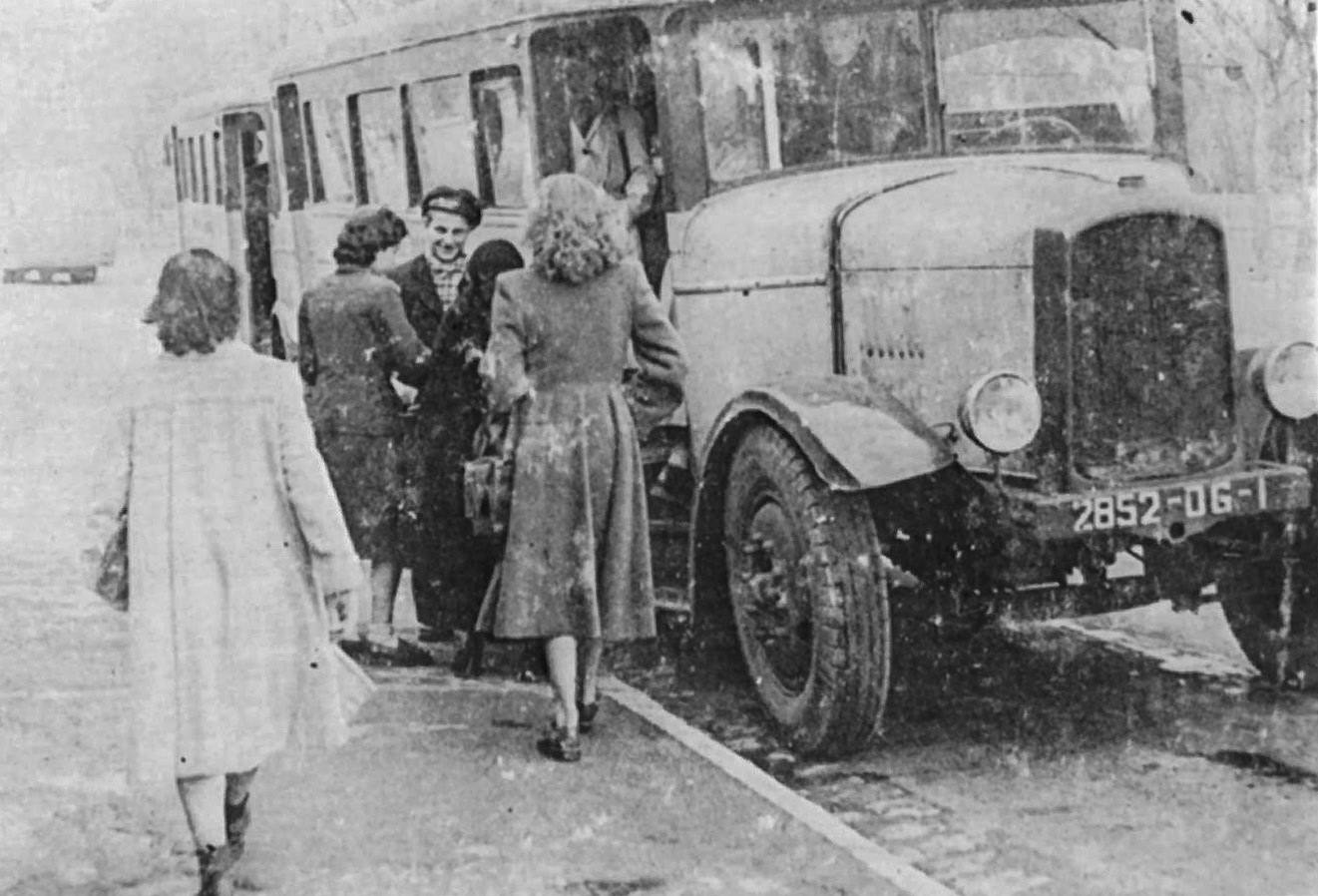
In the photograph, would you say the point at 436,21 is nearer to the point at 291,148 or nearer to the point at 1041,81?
the point at 1041,81

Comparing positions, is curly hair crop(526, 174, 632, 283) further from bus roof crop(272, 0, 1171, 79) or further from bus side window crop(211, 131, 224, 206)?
bus side window crop(211, 131, 224, 206)

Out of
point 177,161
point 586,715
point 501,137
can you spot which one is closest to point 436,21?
point 501,137

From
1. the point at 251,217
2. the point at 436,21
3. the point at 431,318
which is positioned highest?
the point at 436,21

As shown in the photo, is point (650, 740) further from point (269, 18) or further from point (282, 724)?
point (269, 18)

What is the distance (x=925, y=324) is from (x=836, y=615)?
103cm

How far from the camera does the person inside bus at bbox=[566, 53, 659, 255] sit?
269 inches

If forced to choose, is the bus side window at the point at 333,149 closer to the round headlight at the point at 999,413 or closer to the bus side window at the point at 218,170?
the bus side window at the point at 218,170

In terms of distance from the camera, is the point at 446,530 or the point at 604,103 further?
the point at 604,103

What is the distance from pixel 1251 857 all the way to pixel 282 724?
246 centimetres

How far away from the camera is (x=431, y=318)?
279 inches

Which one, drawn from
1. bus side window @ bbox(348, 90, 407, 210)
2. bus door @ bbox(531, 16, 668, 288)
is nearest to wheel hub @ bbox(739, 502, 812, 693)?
bus door @ bbox(531, 16, 668, 288)

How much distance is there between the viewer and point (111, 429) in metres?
4.39

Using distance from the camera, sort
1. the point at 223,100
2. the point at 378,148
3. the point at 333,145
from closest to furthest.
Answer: the point at 378,148
the point at 333,145
the point at 223,100

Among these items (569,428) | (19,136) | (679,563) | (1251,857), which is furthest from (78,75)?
(1251,857)
